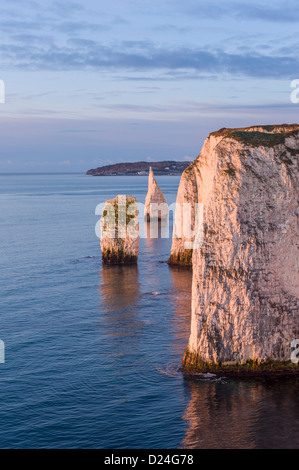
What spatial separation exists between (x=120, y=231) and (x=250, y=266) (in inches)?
1207

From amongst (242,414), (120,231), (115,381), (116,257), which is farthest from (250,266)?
(116,257)

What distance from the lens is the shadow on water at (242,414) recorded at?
2067 cm

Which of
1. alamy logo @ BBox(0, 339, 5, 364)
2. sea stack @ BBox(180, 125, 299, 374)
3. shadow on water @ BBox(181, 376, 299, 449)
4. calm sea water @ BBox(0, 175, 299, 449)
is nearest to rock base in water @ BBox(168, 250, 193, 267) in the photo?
calm sea water @ BBox(0, 175, 299, 449)

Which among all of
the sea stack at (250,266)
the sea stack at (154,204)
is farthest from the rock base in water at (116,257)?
the sea stack at (154,204)

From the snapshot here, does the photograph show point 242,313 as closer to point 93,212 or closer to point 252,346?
point 252,346

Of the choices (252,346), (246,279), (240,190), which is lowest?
(252,346)

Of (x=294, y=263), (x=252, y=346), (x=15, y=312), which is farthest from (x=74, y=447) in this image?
(x=15, y=312)

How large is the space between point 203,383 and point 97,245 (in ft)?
157

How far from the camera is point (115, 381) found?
27031mm

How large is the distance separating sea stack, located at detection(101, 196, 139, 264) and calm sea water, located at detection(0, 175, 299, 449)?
6101 mm

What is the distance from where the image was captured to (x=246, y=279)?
2616 centimetres

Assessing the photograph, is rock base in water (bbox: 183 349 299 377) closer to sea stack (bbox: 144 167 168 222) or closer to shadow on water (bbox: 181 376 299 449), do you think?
shadow on water (bbox: 181 376 299 449)

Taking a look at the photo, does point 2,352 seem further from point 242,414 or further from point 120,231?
point 120,231

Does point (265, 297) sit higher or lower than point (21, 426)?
higher
